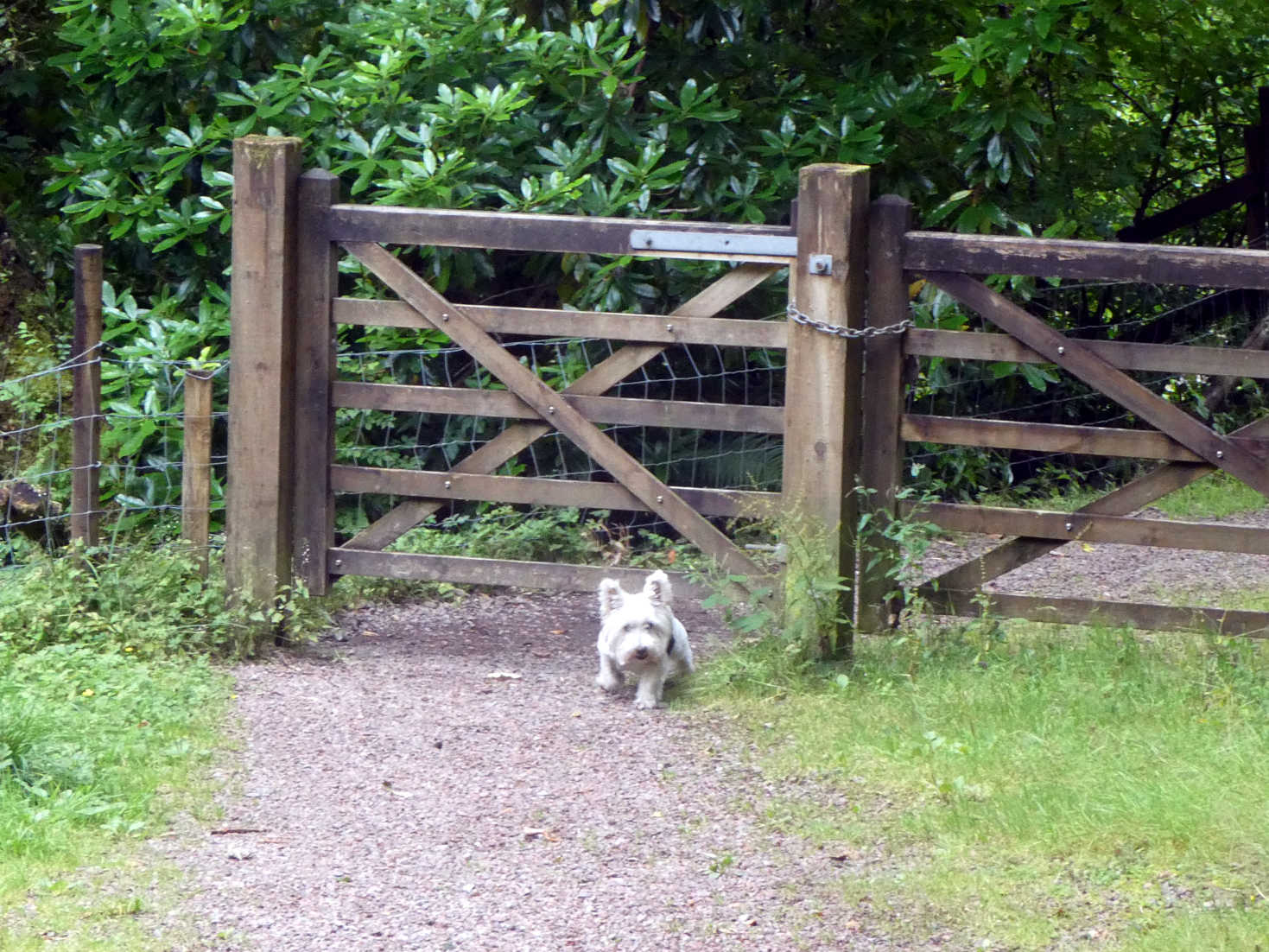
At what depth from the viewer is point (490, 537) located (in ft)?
28.1

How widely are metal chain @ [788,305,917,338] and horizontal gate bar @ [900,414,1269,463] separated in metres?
0.37

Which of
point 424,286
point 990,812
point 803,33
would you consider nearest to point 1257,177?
point 803,33

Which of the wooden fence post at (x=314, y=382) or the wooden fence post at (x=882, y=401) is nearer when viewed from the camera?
the wooden fence post at (x=882, y=401)

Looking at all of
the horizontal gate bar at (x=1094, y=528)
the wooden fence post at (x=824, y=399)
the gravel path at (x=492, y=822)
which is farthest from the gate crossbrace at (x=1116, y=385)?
the gravel path at (x=492, y=822)

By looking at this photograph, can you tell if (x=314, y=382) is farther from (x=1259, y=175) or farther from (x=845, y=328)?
(x=1259, y=175)

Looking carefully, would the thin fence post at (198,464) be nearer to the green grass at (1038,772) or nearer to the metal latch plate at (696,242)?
the metal latch plate at (696,242)

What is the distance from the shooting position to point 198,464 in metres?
7.23

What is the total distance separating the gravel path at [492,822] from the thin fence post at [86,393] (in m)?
1.21

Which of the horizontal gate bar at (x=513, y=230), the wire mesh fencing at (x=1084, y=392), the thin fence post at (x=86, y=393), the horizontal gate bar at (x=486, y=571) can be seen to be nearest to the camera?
the horizontal gate bar at (x=513, y=230)

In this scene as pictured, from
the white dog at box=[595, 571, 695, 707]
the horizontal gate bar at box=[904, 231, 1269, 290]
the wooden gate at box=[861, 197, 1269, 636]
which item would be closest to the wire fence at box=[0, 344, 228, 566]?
the white dog at box=[595, 571, 695, 707]

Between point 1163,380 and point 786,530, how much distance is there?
6.40 meters

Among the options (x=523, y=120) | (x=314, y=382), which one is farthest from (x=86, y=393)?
(x=523, y=120)

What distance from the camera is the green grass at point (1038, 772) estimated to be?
4.30m

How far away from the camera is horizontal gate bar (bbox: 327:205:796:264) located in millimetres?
6559
